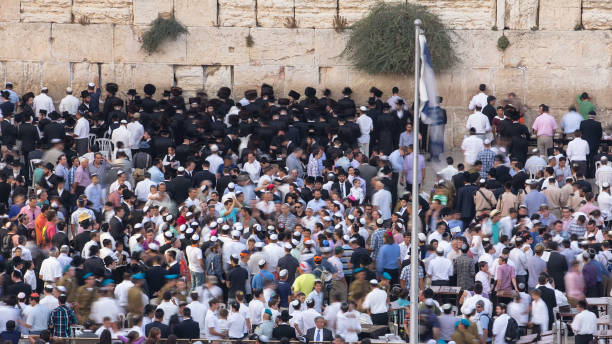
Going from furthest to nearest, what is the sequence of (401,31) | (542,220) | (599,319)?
(401,31), (542,220), (599,319)

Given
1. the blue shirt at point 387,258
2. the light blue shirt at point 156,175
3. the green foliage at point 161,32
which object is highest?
the green foliage at point 161,32

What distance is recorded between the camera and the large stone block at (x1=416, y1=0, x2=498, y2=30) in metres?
30.1

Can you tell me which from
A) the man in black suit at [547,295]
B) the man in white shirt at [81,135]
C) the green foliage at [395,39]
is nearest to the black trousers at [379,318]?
the man in black suit at [547,295]

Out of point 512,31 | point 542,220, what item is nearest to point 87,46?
point 512,31

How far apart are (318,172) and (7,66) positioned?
8.67 m

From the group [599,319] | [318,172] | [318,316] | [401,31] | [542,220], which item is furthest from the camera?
[401,31]

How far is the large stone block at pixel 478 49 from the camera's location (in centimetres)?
3002

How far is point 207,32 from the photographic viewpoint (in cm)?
3036

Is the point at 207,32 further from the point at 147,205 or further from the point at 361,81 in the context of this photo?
the point at 147,205

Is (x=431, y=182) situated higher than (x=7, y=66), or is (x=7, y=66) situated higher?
(x=7, y=66)

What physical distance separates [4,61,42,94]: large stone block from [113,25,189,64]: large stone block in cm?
170

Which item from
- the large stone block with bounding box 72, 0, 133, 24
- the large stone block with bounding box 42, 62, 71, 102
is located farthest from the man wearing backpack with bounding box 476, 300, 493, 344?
the large stone block with bounding box 42, 62, 71, 102

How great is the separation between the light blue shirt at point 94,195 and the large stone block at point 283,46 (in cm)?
741

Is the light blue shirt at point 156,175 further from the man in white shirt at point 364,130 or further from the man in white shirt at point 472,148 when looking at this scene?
the man in white shirt at point 472,148
